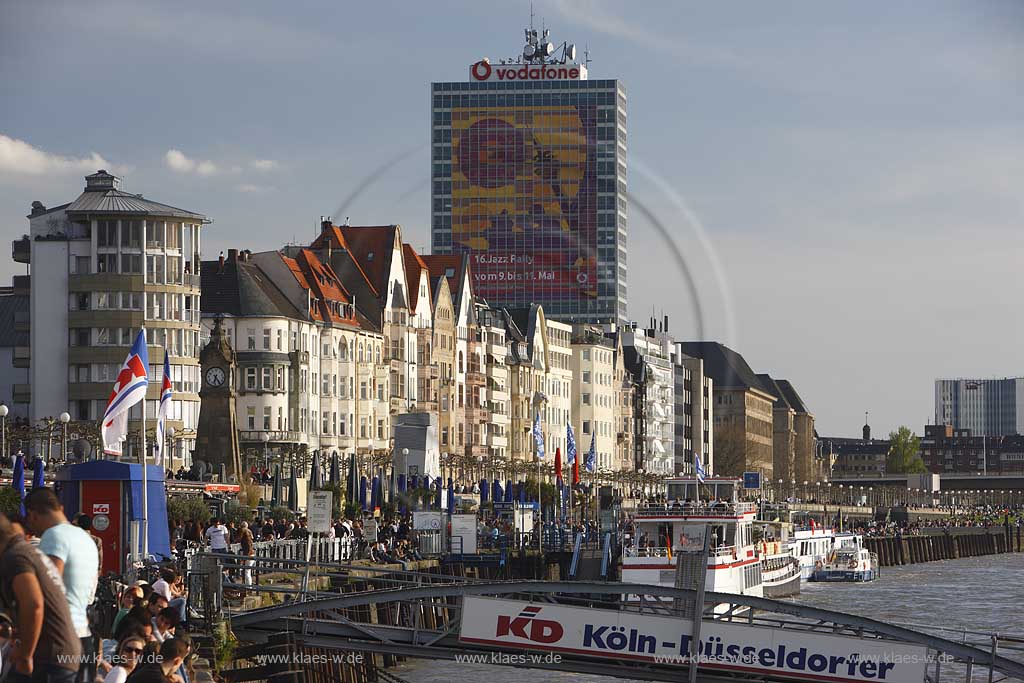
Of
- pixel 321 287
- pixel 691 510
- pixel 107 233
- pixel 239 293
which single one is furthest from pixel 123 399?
pixel 321 287

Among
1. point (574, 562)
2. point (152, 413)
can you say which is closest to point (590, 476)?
point (152, 413)

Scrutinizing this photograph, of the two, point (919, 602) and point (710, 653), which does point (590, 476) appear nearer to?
point (919, 602)

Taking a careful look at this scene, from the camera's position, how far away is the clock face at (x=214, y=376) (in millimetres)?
82688

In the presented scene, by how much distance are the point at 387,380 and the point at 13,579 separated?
119348 mm

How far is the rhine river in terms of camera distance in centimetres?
4884

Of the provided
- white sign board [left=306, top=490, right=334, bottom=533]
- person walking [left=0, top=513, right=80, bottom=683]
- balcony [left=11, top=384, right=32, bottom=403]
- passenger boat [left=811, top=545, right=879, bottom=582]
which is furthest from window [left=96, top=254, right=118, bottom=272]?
person walking [left=0, top=513, right=80, bottom=683]

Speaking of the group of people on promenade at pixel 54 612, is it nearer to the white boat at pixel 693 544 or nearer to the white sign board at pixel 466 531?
the white boat at pixel 693 544

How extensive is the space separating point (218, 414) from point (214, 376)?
1.93 m

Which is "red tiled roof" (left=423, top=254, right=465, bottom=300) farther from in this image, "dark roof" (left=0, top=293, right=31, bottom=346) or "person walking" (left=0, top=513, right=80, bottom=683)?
"person walking" (left=0, top=513, right=80, bottom=683)

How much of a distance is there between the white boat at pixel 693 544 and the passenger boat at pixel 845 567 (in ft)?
134

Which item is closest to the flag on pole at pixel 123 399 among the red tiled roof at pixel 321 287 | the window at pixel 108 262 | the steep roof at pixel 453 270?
the window at pixel 108 262

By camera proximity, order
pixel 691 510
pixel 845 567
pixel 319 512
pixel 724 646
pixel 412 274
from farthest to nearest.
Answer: pixel 412 274 < pixel 845 567 < pixel 691 510 < pixel 319 512 < pixel 724 646

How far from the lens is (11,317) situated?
12212 centimetres

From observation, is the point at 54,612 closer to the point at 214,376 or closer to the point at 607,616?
the point at 607,616
